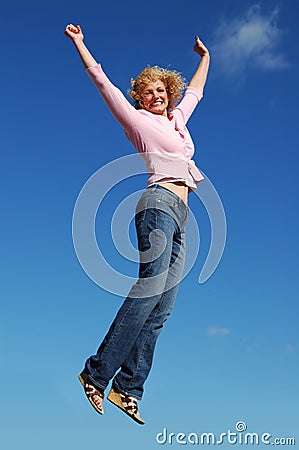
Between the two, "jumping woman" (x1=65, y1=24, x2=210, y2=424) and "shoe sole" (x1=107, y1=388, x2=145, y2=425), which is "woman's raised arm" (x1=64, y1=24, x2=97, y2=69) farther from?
"shoe sole" (x1=107, y1=388, x2=145, y2=425)

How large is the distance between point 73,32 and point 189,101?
54.1 inches

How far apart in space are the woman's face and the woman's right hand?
2.68 ft

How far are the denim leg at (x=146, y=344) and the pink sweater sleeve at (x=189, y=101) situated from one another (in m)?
1.28

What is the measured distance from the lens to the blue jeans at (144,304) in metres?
5.41

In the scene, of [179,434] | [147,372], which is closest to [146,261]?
[147,372]

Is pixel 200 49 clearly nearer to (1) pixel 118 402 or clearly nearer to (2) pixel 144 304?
(2) pixel 144 304

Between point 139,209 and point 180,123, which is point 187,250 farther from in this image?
point 180,123

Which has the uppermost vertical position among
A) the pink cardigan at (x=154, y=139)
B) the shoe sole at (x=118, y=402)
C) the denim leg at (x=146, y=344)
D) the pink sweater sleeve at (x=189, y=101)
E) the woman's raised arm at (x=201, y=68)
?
the woman's raised arm at (x=201, y=68)

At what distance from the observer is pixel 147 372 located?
561cm

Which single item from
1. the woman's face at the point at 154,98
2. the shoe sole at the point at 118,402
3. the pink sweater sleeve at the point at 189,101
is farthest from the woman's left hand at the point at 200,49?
the shoe sole at the point at 118,402

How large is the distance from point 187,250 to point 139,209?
0.62 m

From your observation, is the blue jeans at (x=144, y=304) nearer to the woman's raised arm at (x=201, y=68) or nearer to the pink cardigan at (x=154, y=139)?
the pink cardigan at (x=154, y=139)

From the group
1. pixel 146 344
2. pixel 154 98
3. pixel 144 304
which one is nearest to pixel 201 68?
pixel 154 98

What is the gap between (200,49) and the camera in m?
6.78
